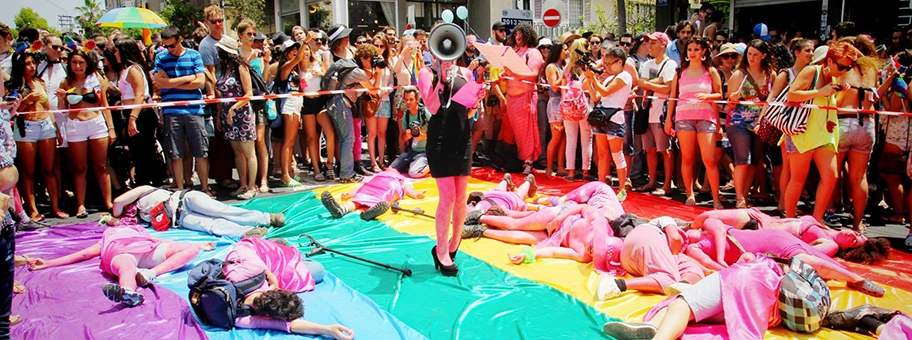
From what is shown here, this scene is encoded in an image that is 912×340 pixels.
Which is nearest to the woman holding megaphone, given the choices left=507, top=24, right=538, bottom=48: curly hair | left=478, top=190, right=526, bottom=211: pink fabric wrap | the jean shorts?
left=478, top=190, right=526, bottom=211: pink fabric wrap

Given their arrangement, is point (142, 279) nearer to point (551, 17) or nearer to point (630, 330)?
point (630, 330)

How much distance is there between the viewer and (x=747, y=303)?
3.71m

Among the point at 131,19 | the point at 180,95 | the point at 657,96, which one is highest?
the point at 131,19

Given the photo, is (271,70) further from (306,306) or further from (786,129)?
(786,129)

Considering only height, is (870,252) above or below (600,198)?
below

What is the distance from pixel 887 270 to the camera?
16.1 ft

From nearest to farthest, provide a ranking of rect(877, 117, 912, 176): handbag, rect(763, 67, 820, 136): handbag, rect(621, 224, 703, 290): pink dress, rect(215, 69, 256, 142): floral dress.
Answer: rect(621, 224, 703, 290): pink dress
rect(763, 67, 820, 136): handbag
rect(877, 117, 912, 176): handbag
rect(215, 69, 256, 142): floral dress

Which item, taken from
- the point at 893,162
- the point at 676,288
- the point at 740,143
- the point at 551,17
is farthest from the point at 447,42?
the point at 551,17

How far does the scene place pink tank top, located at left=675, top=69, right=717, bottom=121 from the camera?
6699 millimetres

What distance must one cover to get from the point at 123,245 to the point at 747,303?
415 centimetres

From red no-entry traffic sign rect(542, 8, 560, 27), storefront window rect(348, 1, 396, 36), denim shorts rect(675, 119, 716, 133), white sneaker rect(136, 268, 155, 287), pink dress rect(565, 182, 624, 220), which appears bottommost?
white sneaker rect(136, 268, 155, 287)

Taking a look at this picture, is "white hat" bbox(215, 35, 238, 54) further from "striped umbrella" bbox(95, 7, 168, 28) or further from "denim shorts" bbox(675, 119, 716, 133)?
"striped umbrella" bbox(95, 7, 168, 28)

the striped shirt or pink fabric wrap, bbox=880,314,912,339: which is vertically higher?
the striped shirt

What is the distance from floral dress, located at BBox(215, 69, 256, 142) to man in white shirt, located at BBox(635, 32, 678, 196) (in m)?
4.30
